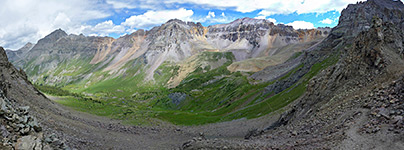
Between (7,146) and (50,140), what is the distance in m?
5.74

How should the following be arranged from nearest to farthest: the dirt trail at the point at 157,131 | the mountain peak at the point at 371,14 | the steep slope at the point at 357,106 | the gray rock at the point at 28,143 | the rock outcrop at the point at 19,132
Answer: the rock outcrop at the point at 19,132 < the gray rock at the point at 28,143 < the steep slope at the point at 357,106 < the dirt trail at the point at 157,131 < the mountain peak at the point at 371,14

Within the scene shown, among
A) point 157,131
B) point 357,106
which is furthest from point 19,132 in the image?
point 157,131

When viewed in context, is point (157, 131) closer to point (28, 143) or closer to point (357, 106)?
point (28, 143)

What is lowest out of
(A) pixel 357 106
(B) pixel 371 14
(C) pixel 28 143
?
(A) pixel 357 106

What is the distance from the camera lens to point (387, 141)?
22.9 m

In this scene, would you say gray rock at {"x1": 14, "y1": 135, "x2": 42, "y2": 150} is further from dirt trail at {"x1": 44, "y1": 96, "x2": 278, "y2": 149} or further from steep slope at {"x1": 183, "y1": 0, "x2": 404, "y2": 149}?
dirt trail at {"x1": 44, "y1": 96, "x2": 278, "y2": 149}

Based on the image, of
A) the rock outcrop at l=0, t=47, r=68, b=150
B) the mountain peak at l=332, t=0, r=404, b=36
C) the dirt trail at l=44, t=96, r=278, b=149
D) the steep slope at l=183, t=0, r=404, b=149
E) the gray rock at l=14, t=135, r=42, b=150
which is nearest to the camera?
the rock outcrop at l=0, t=47, r=68, b=150

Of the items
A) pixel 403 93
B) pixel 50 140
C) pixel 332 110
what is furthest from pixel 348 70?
pixel 50 140

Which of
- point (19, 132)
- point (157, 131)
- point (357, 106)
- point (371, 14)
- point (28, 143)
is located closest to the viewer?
point (28, 143)

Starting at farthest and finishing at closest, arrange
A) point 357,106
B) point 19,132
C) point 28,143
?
point 357,106 < point 19,132 < point 28,143

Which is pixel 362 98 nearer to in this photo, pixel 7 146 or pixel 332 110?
pixel 332 110

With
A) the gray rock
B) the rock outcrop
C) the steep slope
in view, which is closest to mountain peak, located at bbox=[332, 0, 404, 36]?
the steep slope

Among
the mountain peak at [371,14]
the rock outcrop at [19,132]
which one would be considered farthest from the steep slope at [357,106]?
the mountain peak at [371,14]

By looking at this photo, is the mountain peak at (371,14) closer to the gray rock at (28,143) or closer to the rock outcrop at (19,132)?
the rock outcrop at (19,132)
